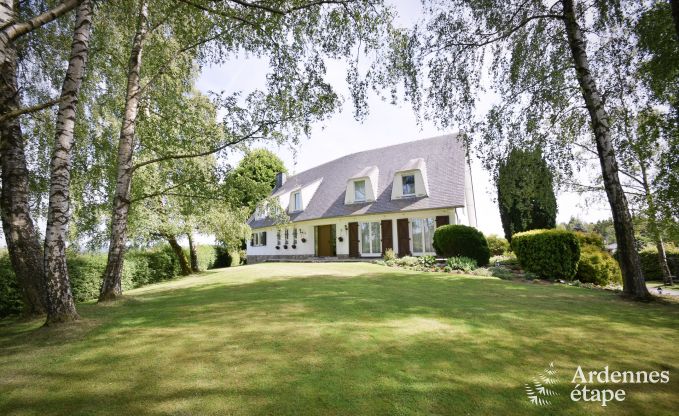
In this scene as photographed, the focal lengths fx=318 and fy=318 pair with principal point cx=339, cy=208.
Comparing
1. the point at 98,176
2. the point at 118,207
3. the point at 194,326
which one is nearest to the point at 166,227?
the point at 98,176

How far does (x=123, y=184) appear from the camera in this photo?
25.5 feet

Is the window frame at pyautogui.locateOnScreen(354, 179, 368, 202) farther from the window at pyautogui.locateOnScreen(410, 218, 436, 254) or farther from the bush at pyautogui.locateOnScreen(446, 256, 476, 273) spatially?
the bush at pyautogui.locateOnScreen(446, 256, 476, 273)

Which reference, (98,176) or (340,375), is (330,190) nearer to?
(98,176)

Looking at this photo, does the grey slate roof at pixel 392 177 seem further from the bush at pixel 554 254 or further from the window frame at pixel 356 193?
the bush at pixel 554 254

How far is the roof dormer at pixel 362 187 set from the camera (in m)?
22.6

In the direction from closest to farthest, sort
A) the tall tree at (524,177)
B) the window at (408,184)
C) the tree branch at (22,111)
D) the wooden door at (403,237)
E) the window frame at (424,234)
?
the tree branch at (22,111) < the tall tree at (524,177) < the window frame at (424,234) < the wooden door at (403,237) < the window at (408,184)

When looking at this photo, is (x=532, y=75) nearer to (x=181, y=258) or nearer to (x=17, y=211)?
(x=17, y=211)

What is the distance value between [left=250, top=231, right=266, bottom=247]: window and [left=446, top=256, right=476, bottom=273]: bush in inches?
836

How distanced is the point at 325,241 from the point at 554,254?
15.8 m

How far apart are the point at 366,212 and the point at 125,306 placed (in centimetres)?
1604

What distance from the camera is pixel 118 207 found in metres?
7.72

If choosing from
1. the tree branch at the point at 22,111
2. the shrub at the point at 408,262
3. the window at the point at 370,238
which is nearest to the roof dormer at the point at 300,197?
the window at the point at 370,238

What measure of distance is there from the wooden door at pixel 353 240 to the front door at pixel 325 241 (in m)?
2.12

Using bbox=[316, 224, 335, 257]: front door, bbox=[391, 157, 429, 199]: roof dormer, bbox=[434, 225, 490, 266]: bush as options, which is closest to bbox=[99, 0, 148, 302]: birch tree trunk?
bbox=[434, 225, 490, 266]: bush
